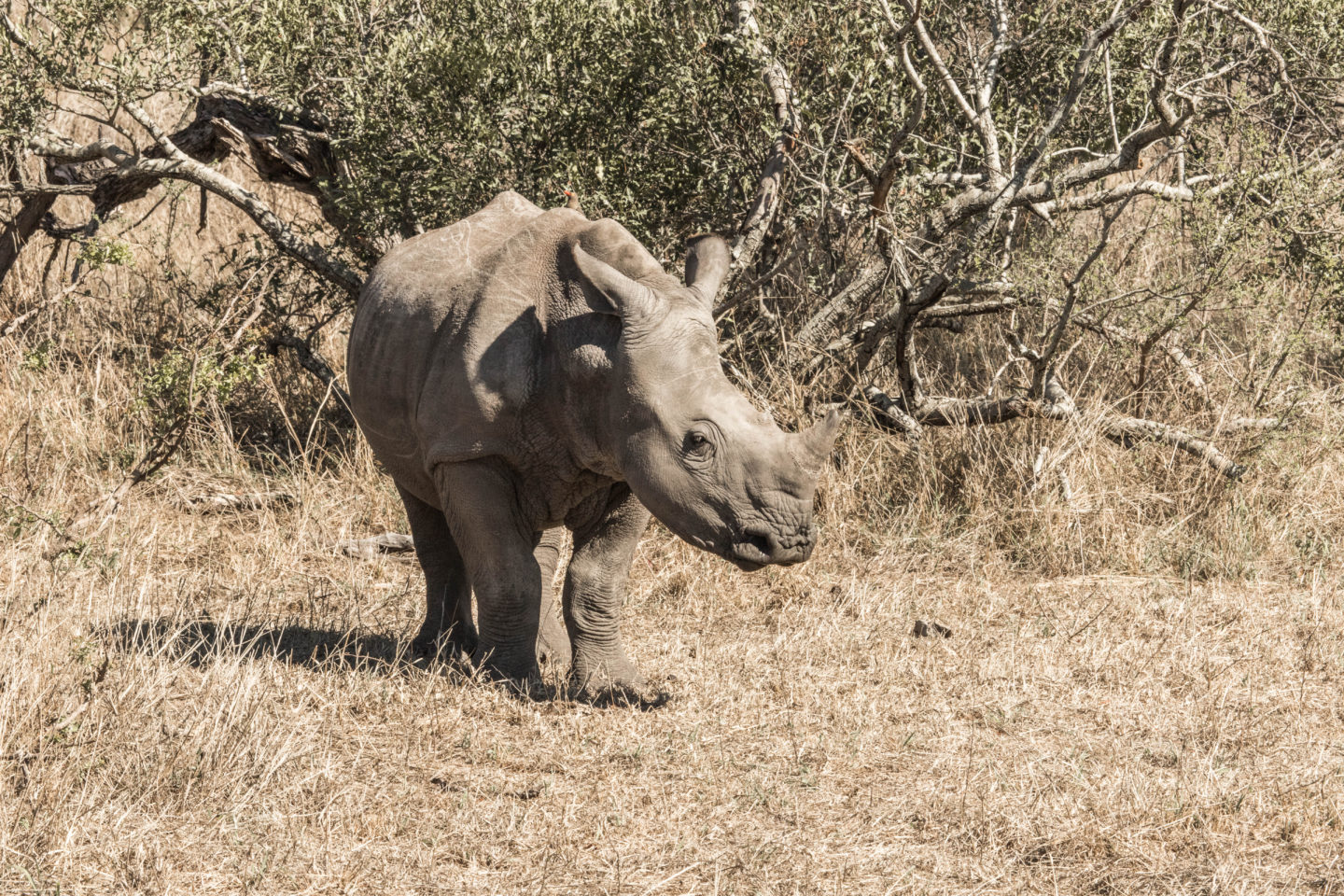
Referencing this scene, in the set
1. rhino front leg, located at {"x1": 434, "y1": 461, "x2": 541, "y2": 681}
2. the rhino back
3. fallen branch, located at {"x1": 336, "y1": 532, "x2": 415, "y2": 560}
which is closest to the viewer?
the rhino back

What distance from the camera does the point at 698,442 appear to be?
512cm

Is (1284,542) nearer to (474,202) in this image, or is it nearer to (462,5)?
(474,202)

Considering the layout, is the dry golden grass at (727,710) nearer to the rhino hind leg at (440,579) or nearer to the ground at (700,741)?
the ground at (700,741)

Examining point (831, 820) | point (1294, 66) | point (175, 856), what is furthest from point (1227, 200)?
point (175, 856)

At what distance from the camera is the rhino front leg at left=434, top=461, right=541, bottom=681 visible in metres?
5.78

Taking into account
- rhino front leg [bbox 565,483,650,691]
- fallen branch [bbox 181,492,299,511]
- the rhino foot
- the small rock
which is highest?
rhino front leg [bbox 565,483,650,691]

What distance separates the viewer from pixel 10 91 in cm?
845

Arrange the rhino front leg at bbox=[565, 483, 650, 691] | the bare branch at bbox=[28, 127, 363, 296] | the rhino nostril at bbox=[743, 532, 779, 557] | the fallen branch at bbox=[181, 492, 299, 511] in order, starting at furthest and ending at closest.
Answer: the bare branch at bbox=[28, 127, 363, 296] < the fallen branch at bbox=[181, 492, 299, 511] < the rhino front leg at bbox=[565, 483, 650, 691] < the rhino nostril at bbox=[743, 532, 779, 557]

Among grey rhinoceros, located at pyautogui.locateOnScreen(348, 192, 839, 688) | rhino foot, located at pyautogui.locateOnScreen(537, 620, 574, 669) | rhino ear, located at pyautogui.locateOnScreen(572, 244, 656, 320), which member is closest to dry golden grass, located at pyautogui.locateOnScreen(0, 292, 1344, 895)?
rhino foot, located at pyautogui.locateOnScreen(537, 620, 574, 669)

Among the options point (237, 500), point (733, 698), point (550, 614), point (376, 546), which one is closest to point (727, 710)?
point (733, 698)

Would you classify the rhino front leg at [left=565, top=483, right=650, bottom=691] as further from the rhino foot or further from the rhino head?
the rhino head

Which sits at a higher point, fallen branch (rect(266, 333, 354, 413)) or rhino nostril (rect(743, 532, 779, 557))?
rhino nostril (rect(743, 532, 779, 557))

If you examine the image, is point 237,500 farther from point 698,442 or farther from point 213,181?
point 698,442

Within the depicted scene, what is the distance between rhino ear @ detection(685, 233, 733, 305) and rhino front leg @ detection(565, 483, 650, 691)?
0.91 metres
